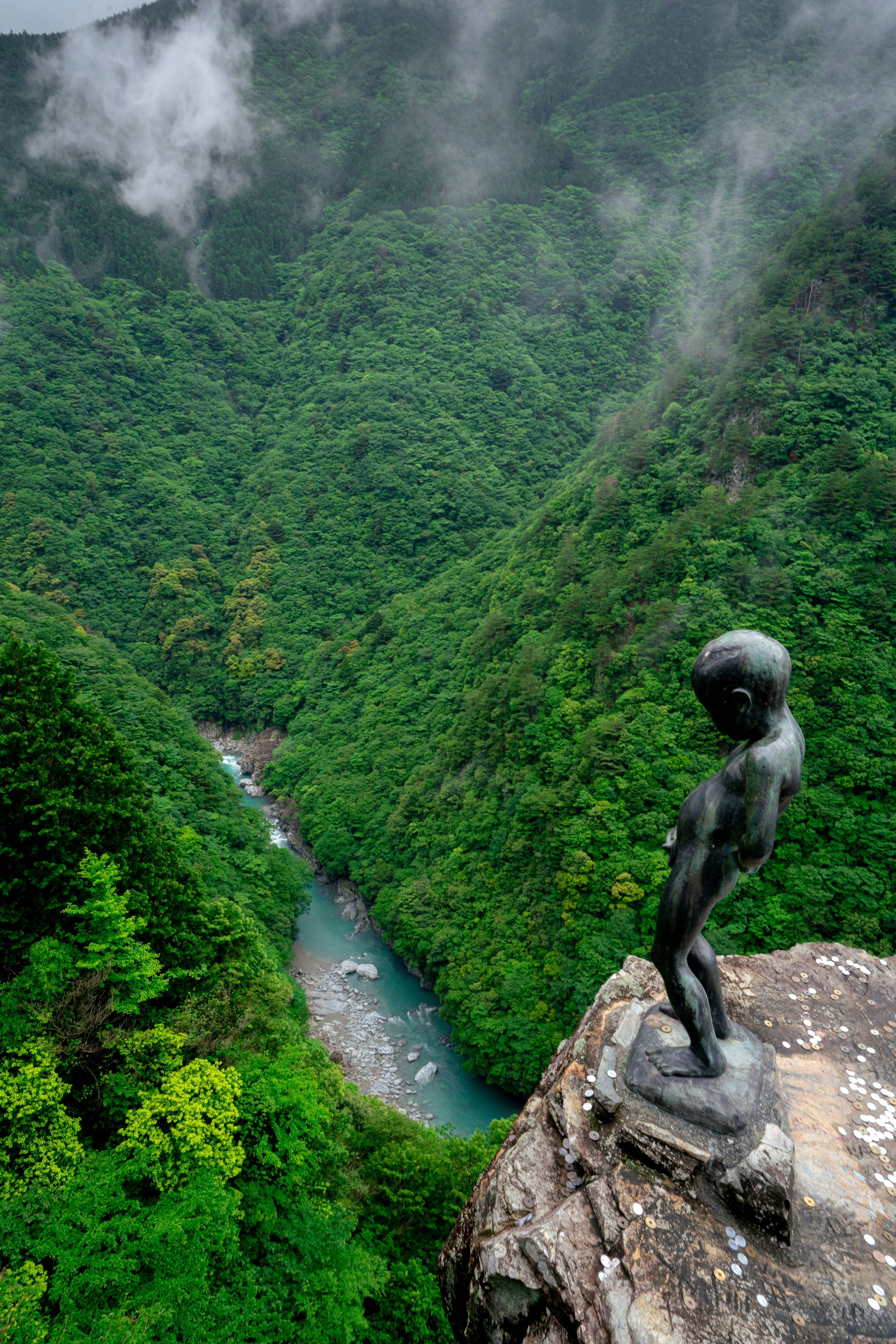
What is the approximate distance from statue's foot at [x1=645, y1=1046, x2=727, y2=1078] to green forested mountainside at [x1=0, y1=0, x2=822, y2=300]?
96850 millimetres

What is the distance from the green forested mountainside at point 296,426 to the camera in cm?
6116

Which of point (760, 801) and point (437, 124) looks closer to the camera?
point (760, 801)

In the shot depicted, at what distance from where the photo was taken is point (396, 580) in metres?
59.1

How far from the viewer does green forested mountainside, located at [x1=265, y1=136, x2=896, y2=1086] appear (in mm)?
22984

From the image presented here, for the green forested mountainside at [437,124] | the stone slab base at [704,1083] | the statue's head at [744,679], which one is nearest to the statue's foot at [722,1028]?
the stone slab base at [704,1083]

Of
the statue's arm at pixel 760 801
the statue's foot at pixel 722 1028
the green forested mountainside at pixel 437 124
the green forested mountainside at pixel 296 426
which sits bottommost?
the statue's foot at pixel 722 1028

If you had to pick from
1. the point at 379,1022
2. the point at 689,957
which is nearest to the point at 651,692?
the point at 379,1022

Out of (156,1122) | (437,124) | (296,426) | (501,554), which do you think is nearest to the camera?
(156,1122)

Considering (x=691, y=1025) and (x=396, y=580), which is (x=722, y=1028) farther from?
(x=396, y=580)

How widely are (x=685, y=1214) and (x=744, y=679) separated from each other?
4570mm

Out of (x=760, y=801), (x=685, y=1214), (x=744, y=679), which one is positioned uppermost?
(x=744, y=679)

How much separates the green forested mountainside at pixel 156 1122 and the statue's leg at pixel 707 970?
6538 millimetres

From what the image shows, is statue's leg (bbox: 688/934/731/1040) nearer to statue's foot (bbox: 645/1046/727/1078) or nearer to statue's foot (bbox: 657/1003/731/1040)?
statue's foot (bbox: 657/1003/731/1040)

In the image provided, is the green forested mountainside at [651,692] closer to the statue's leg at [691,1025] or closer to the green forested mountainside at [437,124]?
the statue's leg at [691,1025]
